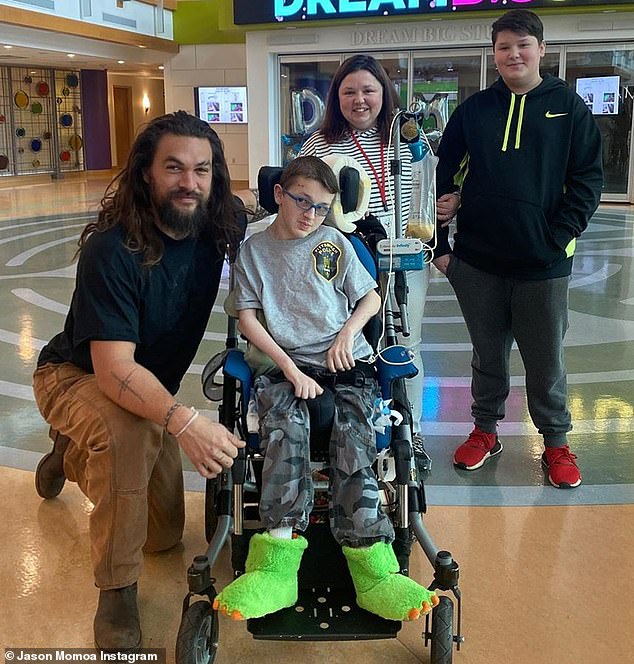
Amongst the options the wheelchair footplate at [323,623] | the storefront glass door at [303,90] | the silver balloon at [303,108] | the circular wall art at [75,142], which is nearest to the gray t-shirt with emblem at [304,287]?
the wheelchair footplate at [323,623]

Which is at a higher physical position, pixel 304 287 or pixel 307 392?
pixel 304 287

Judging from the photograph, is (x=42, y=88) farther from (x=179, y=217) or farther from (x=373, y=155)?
(x=179, y=217)

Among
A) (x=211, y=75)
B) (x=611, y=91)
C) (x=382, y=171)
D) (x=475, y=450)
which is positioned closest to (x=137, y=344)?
(x=382, y=171)

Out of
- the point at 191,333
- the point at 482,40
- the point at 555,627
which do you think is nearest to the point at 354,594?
the point at 555,627

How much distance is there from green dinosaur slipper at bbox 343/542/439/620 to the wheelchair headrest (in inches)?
37.4

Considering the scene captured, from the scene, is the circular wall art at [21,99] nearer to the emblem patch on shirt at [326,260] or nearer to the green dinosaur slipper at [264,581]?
the emblem patch on shirt at [326,260]

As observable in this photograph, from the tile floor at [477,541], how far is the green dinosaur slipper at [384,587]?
0.22 meters

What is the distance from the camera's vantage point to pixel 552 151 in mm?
2504

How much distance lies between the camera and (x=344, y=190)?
2188 mm

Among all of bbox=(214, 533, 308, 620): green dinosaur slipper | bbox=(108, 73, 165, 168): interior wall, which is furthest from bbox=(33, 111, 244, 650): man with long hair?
bbox=(108, 73, 165, 168): interior wall

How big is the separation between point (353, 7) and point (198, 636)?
1044cm

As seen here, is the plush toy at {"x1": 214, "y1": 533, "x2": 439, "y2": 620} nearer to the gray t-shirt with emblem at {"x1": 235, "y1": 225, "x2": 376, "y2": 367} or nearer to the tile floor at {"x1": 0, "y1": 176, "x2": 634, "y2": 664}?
the tile floor at {"x1": 0, "y1": 176, "x2": 634, "y2": 664}

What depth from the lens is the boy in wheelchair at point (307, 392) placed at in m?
1.75

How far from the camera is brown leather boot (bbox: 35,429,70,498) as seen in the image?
2.53 meters
